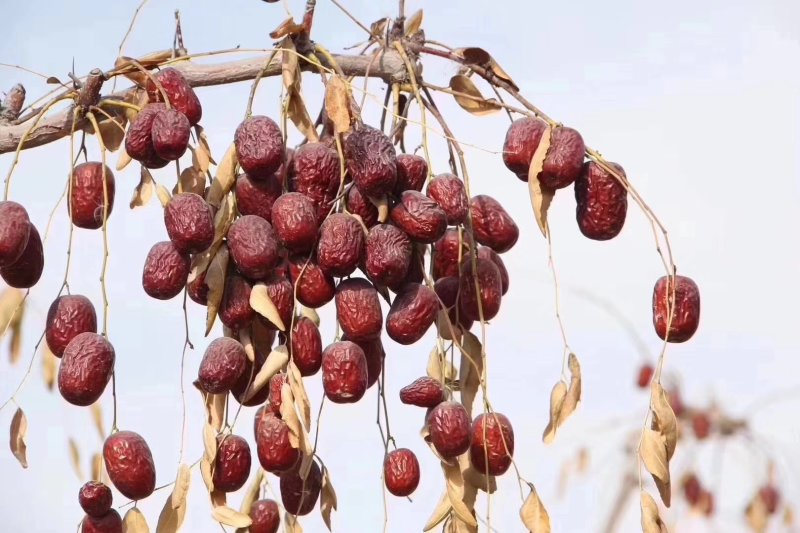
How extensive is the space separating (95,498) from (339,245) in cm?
54

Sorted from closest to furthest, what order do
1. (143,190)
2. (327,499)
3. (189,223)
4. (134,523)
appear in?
(189,223), (134,523), (327,499), (143,190)

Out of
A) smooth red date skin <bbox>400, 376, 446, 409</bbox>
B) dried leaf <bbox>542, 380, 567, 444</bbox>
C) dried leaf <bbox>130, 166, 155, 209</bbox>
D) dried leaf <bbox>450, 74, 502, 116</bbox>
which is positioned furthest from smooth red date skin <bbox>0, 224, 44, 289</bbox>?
dried leaf <bbox>542, 380, 567, 444</bbox>

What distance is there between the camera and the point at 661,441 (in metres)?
1.62

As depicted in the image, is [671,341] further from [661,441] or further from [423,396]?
[423,396]

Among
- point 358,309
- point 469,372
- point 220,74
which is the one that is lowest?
point 469,372

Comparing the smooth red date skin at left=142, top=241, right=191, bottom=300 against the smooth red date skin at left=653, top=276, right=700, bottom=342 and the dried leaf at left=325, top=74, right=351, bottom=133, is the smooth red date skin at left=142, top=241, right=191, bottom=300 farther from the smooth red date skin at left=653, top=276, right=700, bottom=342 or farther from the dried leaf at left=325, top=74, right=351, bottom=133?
the smooth red date skin at left=653, top=276, right=700, bottom=342

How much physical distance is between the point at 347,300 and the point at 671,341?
512 millimetres

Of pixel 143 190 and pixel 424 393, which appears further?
pixel 143 190

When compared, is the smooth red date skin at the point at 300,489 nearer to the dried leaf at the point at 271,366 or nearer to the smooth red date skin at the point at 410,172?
the dried leaf at the point at 271,366

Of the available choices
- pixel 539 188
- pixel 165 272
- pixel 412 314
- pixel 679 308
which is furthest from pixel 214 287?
pixel 679 308

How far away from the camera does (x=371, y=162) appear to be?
1.59m

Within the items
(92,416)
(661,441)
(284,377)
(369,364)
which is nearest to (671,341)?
(661,441)

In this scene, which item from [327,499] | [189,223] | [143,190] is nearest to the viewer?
[189,223]

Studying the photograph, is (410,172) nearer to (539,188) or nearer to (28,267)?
(539,188)
